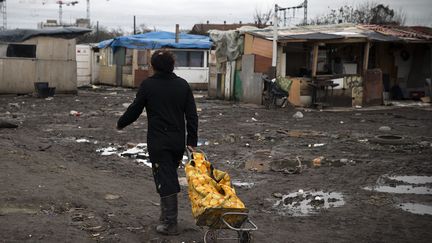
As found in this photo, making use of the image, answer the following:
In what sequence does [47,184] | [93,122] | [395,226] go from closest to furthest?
1. [395,226]
2. [47,184]
3. [93,122]

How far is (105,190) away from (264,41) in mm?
15272

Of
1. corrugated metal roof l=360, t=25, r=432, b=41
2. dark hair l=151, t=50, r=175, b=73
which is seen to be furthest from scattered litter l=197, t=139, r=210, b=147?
corrugated metal roof l=360, t=25, r=432, b=41

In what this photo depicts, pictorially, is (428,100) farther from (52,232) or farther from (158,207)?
(52,232)

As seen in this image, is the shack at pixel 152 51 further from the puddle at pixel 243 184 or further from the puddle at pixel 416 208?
the puddle at pixel 416 208

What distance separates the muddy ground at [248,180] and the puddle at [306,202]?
13 mm

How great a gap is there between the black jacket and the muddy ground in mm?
902

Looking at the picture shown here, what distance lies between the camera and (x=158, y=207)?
254 inches

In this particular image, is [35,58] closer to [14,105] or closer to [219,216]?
[14,105]

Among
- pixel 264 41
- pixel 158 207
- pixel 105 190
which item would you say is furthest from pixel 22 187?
pixel 264 41

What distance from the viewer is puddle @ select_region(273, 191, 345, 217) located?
21.9 feet

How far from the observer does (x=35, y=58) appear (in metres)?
24.3

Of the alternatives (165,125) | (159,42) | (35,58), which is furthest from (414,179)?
(159,42)

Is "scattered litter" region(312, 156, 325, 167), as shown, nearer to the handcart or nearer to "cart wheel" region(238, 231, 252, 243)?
the handcart

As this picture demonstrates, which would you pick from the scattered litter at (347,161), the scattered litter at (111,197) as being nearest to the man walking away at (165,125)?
the scattered litter at (111,197)
